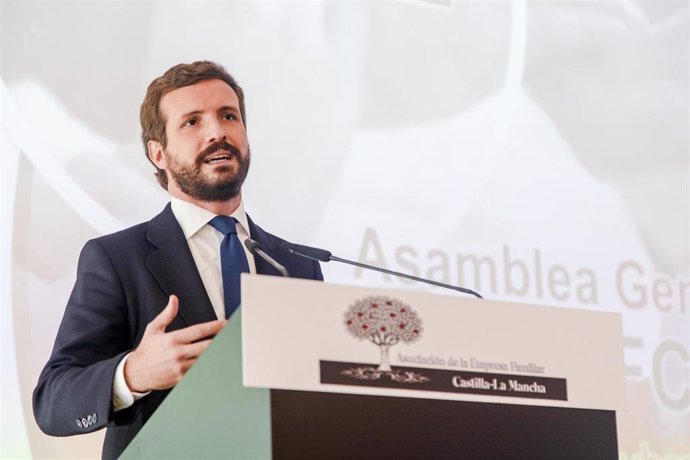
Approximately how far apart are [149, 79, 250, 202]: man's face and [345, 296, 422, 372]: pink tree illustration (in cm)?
135

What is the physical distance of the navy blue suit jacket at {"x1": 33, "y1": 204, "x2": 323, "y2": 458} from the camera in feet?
7.68

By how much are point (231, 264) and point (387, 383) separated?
1.16 m

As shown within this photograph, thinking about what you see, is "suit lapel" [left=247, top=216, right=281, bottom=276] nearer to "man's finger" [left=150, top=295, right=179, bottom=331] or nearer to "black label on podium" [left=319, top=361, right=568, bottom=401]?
"man's finger" [left=150, top=295, right=179, bottom=331]

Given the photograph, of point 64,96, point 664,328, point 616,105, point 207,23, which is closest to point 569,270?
point 664,328

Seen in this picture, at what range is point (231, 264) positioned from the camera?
295 centimetres

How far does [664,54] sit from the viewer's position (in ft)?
16.2

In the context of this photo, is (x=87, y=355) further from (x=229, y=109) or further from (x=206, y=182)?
(x=229, y=109)

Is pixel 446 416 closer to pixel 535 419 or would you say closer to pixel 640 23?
pixel 535 419

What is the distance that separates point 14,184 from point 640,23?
2.72 metres

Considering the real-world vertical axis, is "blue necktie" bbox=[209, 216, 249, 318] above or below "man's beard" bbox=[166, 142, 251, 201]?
below

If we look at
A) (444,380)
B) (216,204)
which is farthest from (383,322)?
(216,204)

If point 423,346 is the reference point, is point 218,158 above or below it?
above

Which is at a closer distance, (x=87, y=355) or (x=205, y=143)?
(x=87, y=355)

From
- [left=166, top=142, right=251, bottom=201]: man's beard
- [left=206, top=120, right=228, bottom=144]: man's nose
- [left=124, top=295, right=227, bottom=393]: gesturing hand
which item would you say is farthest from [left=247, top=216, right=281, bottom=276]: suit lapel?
[left=124, top=295, right=227, bottom=393]: gesturing hand
